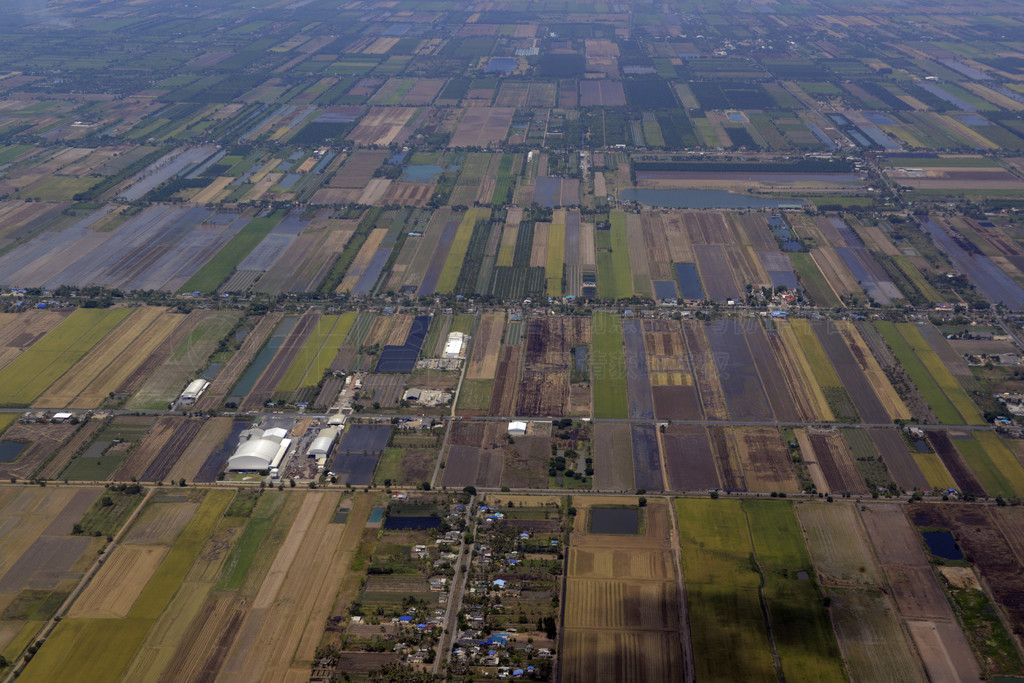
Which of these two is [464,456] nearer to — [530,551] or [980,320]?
[530,551]

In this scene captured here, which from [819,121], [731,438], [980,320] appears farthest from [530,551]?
[819,121]

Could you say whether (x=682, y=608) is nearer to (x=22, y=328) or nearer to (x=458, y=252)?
(x=458, y=252)

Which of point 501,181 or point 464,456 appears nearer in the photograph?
point 464,456

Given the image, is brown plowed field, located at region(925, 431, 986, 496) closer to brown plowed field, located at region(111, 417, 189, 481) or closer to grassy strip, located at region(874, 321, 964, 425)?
grassy strip, located at region(874, 321, 964, 425)

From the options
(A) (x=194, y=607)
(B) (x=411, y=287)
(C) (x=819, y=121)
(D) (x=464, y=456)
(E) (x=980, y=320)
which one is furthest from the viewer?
(C) (x=819, y=121)

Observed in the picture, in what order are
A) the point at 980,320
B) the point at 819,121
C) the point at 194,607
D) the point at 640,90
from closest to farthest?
the point at 194,607, the point at 980,320, the point at 819,121, the point at 640,90

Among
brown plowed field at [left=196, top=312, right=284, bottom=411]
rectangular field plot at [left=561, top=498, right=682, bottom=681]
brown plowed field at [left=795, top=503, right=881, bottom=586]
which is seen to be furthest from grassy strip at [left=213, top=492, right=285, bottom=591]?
brown plowed field at [left=795, top=503, right=881, bottom=586]
